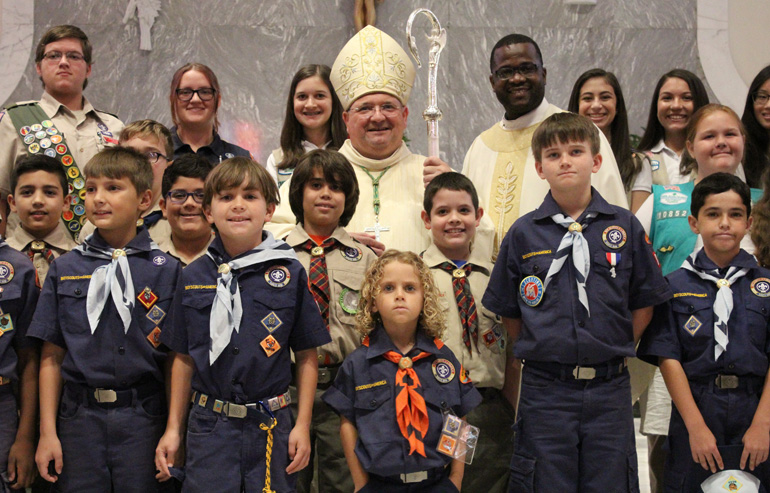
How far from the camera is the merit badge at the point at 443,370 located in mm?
2910

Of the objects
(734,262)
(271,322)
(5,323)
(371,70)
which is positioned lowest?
(5,323)

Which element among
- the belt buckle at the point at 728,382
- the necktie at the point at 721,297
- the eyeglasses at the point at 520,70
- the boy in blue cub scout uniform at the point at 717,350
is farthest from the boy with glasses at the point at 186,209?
the belt buckle at the point at 728,382

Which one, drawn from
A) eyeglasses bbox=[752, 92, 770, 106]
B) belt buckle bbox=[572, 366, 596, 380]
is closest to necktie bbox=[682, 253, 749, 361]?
belt buckle bbox=[572, 366, 596, 380]

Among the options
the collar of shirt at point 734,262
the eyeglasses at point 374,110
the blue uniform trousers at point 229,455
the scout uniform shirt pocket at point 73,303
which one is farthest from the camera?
the eyeglasses at point 374,110

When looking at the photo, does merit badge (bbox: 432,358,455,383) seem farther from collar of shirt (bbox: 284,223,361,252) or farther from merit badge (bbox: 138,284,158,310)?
merit badge (bbox: 138,284,158,310)

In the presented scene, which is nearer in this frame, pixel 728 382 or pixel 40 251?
pixel 728 382

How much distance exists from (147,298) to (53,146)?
4.48 feet

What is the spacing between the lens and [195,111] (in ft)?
13.4

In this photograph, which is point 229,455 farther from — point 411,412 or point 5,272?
point 5,272

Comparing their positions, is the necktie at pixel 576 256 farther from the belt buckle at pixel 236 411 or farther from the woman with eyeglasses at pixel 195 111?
the woman with eyeglasses at pixel 195 111

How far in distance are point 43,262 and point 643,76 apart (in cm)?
→ 575

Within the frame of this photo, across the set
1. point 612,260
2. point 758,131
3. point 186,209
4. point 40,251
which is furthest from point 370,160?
point 758,131

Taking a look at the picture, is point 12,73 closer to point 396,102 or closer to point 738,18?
point 396,102

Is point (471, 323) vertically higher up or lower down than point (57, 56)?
lower down
